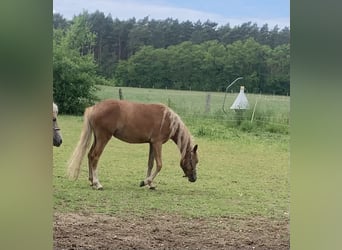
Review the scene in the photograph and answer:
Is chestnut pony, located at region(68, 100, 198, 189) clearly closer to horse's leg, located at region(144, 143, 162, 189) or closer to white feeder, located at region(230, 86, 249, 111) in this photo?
horse's leg, located at region(144, 143, 162, 189)

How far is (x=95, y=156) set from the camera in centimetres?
243

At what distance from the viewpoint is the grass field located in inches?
95.0

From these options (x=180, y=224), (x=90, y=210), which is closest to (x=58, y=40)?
(x=90, y=210)

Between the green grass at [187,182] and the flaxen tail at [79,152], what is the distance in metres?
0.02

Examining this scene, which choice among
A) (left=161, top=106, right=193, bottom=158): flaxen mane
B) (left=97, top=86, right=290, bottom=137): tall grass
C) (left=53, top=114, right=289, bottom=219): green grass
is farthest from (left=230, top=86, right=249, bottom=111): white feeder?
(left=161, top=106, right=193, bottom=158): flaxen mane

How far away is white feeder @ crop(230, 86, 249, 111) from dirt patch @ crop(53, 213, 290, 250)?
1.84 feet

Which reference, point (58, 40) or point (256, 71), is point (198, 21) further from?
point (58, 40)

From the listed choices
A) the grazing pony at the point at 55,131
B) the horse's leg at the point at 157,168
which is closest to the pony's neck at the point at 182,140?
the horse's leg at the point at 157,168

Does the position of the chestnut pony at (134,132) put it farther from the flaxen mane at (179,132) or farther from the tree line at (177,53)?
the tree line at (177,53)

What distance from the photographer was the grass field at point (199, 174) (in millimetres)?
2412

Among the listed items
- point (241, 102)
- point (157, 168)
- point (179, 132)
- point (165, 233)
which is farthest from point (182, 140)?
point (165, 233)

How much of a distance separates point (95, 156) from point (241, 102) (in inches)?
30.8

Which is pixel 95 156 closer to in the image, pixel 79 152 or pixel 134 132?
pixel 79 152
